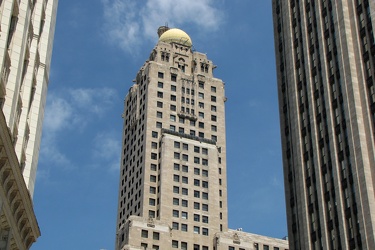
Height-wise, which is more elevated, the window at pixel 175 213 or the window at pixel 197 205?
the window at pixel 197 205

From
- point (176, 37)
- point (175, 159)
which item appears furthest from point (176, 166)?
point (176, 37)

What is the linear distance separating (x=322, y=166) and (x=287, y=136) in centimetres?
1160

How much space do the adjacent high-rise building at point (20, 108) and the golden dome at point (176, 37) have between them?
118371mm

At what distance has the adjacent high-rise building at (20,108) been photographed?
3759 cm

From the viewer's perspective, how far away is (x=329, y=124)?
259ft

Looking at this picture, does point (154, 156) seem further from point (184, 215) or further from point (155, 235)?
point (155, 235)

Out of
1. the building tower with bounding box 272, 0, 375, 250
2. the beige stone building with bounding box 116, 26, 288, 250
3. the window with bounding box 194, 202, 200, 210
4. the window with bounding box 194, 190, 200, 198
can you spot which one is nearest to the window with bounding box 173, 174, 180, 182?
the beige stone building with bounding box 116, 26, 288, 250

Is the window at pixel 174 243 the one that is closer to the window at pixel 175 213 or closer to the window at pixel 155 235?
the window at pixel 155 235

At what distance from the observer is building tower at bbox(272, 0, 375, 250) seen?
Answer: 72062 millimetres

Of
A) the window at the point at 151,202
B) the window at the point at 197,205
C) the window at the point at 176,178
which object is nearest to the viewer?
the window at the point at 151,202

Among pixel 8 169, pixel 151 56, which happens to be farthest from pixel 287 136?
pixel 151 56

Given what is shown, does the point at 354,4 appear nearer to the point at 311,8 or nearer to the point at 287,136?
the point at 311,8

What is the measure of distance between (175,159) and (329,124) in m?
68.1

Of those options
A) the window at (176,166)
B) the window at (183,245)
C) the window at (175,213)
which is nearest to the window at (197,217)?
the window at (175,213)
